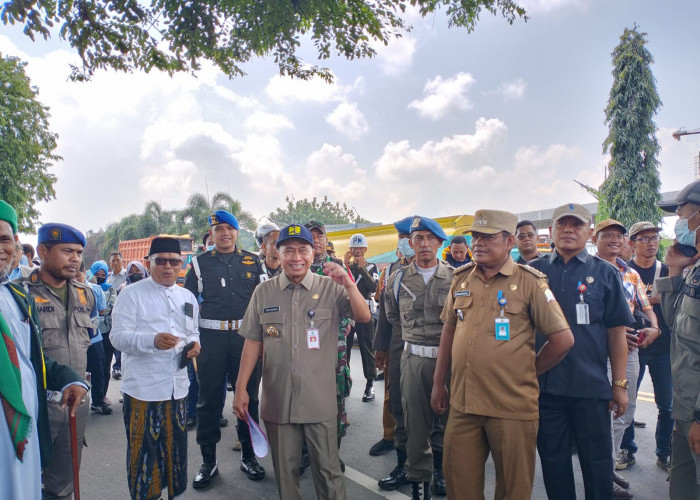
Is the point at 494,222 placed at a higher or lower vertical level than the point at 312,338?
higher

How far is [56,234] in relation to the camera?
3.05 m

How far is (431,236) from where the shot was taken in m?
3.60

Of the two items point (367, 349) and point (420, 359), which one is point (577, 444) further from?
point (367, 349)

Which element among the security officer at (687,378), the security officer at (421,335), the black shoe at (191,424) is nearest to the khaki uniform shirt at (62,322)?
the black shoe at (191,424)

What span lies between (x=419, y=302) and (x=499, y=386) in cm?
111

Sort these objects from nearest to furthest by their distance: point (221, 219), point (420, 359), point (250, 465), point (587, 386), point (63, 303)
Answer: point (587, 386), point (63, 303), point (420, 359), point (250, 465), point (221, 219)

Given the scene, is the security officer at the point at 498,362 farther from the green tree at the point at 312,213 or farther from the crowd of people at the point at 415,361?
the green tree at the point at 312,213

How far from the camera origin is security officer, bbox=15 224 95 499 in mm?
3035

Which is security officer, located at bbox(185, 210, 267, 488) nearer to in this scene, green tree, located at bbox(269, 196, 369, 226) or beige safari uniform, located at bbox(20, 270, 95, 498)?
beige safari uniform, located at bbox(20, 270, 95, 498)

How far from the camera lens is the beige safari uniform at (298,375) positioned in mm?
2752

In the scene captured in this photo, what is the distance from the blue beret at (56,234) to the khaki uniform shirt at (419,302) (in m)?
2.42

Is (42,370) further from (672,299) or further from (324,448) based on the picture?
(672,299)

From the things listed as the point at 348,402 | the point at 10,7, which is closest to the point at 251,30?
the point at 10,7

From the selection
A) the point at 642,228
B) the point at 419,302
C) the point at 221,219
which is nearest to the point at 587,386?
the point at 419,302
